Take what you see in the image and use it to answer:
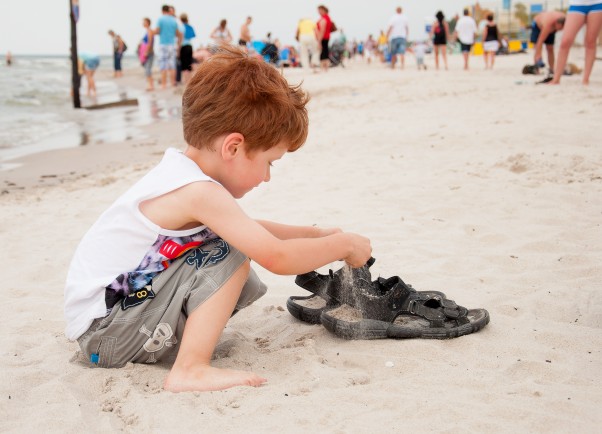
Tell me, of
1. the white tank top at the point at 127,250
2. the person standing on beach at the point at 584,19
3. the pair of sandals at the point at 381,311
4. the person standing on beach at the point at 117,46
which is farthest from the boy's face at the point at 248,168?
the person standing on beach at the point at 117,46

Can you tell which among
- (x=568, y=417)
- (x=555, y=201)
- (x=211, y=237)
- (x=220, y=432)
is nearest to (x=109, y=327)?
(x=211, y=237)

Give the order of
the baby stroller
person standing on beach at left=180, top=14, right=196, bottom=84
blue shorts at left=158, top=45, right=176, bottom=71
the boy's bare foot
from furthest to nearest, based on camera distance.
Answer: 1. the baby stroller
2. person standing on beach at left=180, top=14, right=196, bottom=84
3. blue shorts at left=158, top=45, right=176, bottom=71
4. the boy's bare foot

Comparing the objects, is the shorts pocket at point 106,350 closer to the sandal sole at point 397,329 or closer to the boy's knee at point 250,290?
the boy's knee at point 250,290

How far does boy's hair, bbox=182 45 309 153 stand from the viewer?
6.66 ft

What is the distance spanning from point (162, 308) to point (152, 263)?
15 centimetres

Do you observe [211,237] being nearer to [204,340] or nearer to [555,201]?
[204,340]

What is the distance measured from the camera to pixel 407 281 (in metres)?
2.82

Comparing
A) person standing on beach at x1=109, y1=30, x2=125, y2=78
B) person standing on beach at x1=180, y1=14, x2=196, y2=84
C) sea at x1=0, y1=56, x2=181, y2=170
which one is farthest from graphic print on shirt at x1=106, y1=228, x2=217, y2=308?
person standing on beach at x1=109, y1=30, x2=125, y2=78

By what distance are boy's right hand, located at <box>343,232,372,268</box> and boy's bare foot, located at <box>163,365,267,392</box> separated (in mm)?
525

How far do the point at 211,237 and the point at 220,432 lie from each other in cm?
70

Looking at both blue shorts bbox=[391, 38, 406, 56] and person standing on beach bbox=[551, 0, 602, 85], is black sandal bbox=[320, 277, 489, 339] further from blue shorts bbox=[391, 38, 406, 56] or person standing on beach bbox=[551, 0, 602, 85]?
blue shorts bbox=[391, 38, 406, 56]

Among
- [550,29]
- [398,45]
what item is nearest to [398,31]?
[398,45]

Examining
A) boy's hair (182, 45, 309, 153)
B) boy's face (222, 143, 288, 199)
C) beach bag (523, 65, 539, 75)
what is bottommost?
boy's face (222, 143, 288, 199)

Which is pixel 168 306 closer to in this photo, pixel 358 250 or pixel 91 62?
pixel 358 250
